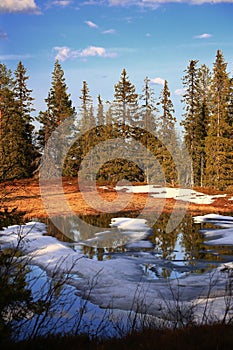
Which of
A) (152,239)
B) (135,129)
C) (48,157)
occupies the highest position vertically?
(135,129)

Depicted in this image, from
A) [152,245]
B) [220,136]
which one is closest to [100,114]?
[220,136]

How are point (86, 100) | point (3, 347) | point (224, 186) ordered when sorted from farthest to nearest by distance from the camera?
1. point (86, 100)
2. point (224, 186)
3. point (3, 347)

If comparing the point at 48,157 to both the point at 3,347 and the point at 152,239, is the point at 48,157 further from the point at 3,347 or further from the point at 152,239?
the point at 3,347

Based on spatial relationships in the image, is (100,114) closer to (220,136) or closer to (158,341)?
(220,136)

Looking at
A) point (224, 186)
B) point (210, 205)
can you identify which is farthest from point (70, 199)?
point (224, 186)

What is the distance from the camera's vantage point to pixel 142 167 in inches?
1935

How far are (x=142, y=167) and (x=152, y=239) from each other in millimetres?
32064

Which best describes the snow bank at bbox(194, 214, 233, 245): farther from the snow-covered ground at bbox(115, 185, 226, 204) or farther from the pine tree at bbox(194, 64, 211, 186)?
the pine tree at bbox(194, 64, 211, 186)

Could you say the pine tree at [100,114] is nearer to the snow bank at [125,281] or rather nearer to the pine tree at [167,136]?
the pine tree at [167,136]

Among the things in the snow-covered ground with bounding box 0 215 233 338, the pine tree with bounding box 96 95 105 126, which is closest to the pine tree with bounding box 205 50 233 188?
the pine tree with bounding box 96 95 105 126

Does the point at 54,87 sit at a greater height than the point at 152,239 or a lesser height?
greater

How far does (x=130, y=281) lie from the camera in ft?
35.8

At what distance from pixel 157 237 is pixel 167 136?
1281 inches

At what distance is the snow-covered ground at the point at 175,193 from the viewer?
3166 centimetres
